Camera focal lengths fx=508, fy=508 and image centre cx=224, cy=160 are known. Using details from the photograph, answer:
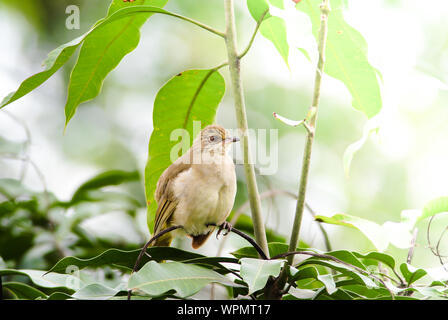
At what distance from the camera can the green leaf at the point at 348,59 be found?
4.13 feet

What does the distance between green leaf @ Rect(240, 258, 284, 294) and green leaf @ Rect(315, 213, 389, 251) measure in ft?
0.57

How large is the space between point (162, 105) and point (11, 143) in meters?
0.91

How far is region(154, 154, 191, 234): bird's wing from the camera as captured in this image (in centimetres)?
156

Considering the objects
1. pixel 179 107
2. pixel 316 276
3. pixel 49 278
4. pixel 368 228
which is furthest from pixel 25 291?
pixel 368 228

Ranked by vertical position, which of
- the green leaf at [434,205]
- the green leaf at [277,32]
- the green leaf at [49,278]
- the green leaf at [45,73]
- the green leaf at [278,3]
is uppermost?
the green leaf at [278,3]

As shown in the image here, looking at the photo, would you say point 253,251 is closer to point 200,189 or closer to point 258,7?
point 200,189

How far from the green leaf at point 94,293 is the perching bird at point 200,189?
1.60ft

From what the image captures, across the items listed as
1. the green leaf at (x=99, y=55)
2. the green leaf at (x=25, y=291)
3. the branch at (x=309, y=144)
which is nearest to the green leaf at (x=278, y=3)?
the branch at (x=309, y=144)

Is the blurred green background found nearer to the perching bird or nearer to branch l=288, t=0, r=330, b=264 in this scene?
the perching bird

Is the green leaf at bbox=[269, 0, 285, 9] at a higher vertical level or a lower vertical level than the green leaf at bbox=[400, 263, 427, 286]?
higher

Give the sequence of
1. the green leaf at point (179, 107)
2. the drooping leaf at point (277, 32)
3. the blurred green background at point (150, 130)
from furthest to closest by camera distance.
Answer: the blurred green background at point (150, 130) < the green leaf at point (179, 107) < the drooping leaf at point (277, 32)

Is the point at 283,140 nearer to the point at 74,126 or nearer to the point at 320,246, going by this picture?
the point at 320,246

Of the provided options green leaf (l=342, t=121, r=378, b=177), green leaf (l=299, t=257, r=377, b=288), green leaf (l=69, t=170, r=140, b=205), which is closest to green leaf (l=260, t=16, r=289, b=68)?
green leaf (l=342, t=121, r=378, b=177)

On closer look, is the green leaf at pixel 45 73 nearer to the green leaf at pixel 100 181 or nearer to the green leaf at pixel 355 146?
the green leaf at pixel 355 146
